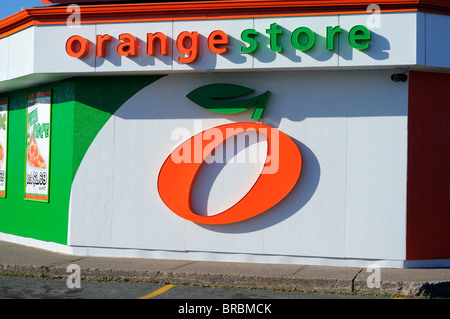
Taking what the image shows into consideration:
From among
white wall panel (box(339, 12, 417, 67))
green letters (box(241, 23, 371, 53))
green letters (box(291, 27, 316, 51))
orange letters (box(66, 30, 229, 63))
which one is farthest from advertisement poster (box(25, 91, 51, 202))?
white wall panel (box(339, 12, 417, 67))

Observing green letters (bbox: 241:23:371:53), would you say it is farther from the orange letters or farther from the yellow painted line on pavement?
the yellow painted line on pavement

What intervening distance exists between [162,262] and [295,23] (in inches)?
165

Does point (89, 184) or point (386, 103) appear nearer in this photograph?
point (386, 103)

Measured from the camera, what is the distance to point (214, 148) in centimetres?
1077

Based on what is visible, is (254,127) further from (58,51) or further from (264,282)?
(58,51)

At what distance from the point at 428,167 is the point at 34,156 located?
701 cm

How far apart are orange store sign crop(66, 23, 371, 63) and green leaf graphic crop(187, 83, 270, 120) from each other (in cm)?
66

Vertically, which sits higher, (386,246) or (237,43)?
(237,43)

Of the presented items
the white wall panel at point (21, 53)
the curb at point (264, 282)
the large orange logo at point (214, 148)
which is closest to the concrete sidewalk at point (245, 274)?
the curb at point (264, 282)

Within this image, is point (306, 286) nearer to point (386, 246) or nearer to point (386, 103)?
point (386, 246)
